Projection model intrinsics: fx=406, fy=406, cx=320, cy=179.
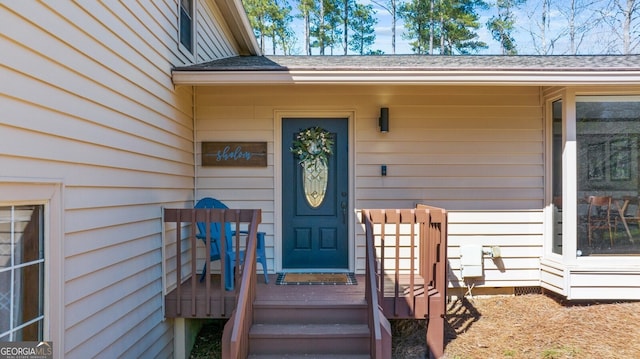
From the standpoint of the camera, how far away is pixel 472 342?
3814mm

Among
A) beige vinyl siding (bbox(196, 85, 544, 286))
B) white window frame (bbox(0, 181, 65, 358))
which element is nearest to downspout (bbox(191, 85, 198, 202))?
beige vinyl siding (bbox(196, 85, 544, 286))

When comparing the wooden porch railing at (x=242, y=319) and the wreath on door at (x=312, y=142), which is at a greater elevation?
the wreath on door at (x=312, y=142)

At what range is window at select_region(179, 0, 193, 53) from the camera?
14.5 ft

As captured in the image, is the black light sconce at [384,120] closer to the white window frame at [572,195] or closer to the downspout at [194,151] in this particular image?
the white window frame at [572,195]

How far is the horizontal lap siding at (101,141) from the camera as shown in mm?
1962

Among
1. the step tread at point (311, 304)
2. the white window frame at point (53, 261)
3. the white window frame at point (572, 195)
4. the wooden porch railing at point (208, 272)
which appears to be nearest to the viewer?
the white window frame at point (53, 261)

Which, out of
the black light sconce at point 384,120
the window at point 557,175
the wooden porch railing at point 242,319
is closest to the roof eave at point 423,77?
the window at point 557,175

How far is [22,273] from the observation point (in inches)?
79.2

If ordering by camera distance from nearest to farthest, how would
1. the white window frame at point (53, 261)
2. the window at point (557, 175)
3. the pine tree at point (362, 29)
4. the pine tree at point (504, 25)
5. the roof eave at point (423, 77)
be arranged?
the white window frame at point (53, 261), the roof eave at point (423, 77), the window at point (557, 175), the pine tree at point (504, 25), the pine tree at point (362, 29)

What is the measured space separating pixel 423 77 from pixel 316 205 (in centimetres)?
187

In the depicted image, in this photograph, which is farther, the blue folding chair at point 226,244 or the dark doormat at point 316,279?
the dark doormat at point 316,279

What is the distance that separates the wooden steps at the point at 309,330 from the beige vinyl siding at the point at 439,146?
1.26 m

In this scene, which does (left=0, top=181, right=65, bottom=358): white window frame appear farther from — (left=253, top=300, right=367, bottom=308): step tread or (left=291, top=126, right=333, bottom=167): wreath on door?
(left=291, top=126, right=333, bottom=167): wreath on door

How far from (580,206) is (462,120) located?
151 centimetres
